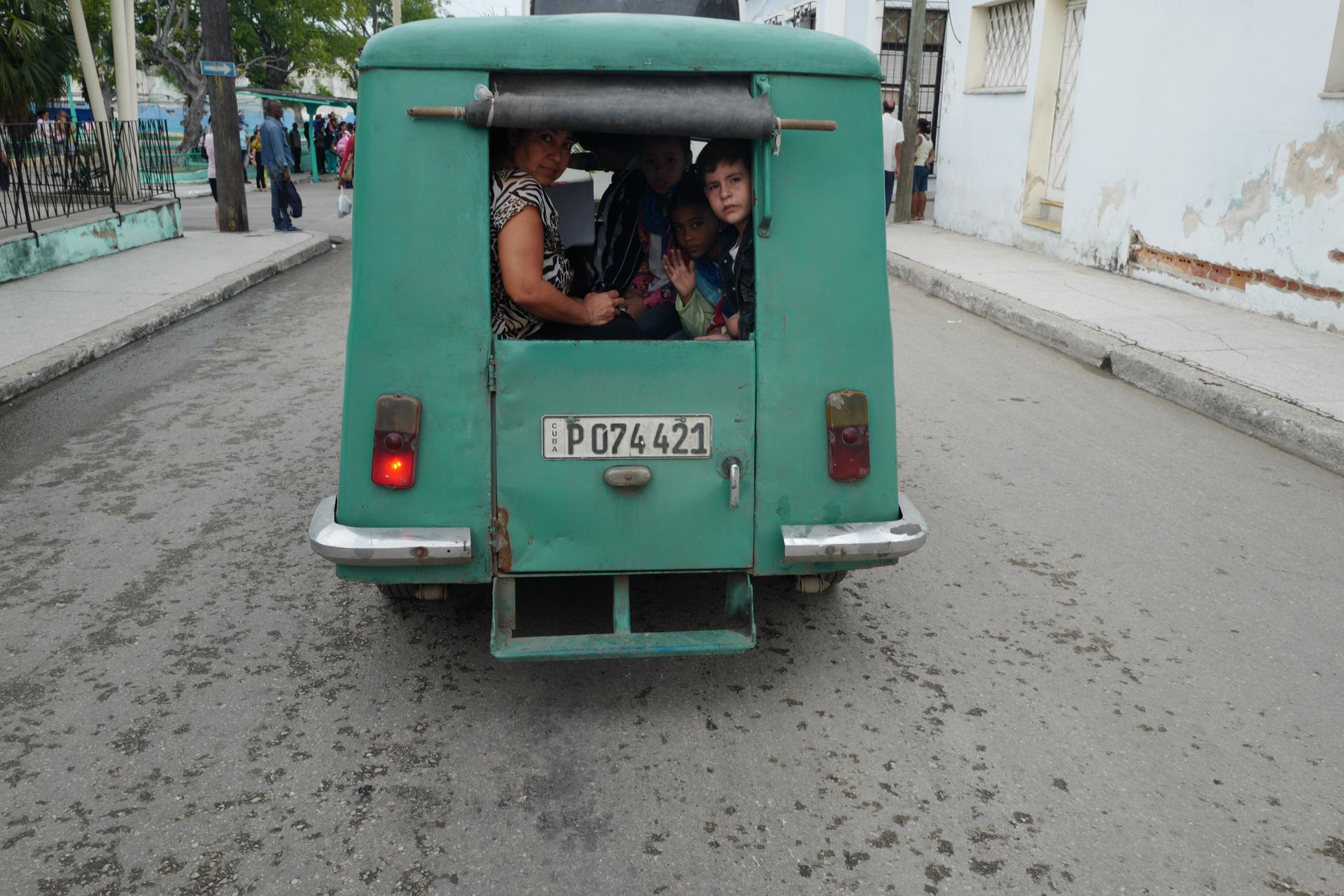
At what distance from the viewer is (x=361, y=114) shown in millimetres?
2783

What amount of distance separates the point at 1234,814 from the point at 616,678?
1743mm

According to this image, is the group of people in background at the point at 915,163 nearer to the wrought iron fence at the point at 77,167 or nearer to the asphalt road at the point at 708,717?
the wrought iron fence at the point at 77,167

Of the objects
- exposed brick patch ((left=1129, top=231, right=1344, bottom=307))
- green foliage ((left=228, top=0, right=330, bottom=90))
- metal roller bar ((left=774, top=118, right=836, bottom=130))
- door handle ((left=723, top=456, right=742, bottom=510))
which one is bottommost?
exposed brick patch ((left=1129, top=231, right=1344, bottom=307))

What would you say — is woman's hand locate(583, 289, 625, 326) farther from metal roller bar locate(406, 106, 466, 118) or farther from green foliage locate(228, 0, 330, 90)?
green foliage locate(228, 0, 330, 90)

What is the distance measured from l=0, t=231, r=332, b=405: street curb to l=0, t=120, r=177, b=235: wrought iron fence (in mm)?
2016

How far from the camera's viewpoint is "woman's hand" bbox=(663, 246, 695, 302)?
3486 mm

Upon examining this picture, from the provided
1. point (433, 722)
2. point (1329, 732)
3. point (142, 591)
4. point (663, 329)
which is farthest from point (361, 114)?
point (1329, 732)

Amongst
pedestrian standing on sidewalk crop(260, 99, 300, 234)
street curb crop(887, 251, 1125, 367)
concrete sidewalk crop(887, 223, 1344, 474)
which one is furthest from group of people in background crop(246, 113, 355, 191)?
concrete sidewalk crop(887, 223, 1344, 474)

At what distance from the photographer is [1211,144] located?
9.63 m

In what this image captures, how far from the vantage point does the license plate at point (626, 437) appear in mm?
2998

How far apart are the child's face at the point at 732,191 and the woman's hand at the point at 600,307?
46 centimetres

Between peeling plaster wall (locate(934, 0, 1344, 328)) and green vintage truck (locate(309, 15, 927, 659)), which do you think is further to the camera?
peeling plaster wall (locate(934, 0, 1344, 328))

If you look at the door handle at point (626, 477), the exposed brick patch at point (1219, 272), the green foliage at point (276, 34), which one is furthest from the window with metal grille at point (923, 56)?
the green foliage at point (276, 34)

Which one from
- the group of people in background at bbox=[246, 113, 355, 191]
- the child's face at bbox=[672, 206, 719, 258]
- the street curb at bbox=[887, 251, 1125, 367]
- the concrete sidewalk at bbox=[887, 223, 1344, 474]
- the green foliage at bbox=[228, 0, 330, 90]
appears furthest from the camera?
the green foliage at bbox=[228, 0, 330, 90]
